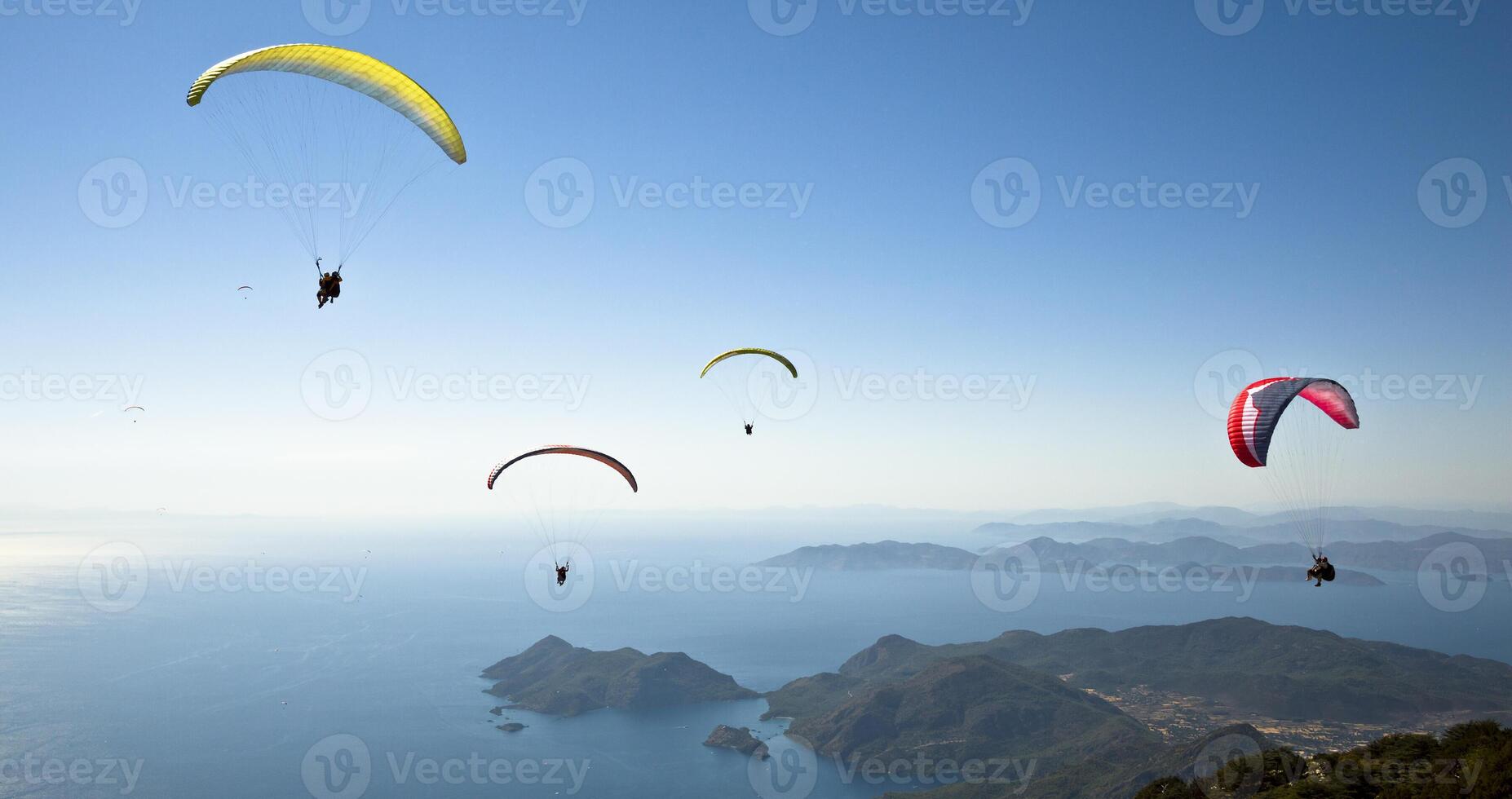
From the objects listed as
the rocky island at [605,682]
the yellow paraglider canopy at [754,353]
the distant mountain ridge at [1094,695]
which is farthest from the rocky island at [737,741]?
the yellow paraglider canopy at [754,353]

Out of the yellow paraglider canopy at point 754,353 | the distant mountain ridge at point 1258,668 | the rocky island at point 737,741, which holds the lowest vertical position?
the rocky island at point 737,741

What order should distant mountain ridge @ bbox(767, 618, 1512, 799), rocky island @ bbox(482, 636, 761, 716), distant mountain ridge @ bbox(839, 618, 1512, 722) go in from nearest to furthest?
distant mountain ridge @ bbox(767, 618, 1512, 799)
distant mountain ridge @ bbox(839, 618, 1512, 722)
rocky island @ bbox(482, 636, 761, 716)

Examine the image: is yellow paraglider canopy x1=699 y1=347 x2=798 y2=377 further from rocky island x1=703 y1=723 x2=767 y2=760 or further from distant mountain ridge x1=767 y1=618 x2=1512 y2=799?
rocky island x1=703 y1=723 x2=767 y2=760

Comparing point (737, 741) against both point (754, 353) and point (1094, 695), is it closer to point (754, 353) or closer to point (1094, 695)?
point (1094, 695)

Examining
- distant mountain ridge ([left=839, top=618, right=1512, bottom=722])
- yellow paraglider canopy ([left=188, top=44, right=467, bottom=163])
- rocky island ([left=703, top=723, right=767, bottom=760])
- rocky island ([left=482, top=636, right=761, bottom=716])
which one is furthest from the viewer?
rocky island ([left=482, top=636, right=761, bottom=716])

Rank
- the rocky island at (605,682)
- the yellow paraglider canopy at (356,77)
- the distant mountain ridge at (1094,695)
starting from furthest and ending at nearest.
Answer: the rocky island at (605,682), the distant mountain ridge at (1094,695), the yellow paraglider canopy at (356,77)

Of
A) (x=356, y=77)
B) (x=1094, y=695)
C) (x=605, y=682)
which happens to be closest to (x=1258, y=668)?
(x=1094, y=695)

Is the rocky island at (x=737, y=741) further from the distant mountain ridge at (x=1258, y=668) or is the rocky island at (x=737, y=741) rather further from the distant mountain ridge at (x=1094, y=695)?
the distant mountain ridge at (x=1258, y=668)

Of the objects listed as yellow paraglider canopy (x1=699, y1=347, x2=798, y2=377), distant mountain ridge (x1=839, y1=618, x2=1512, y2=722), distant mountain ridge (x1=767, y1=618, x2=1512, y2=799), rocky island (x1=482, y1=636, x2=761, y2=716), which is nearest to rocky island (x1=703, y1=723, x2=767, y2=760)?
distant mountain ridge (x1=767, y1=618, x2=1512, y2=799)
